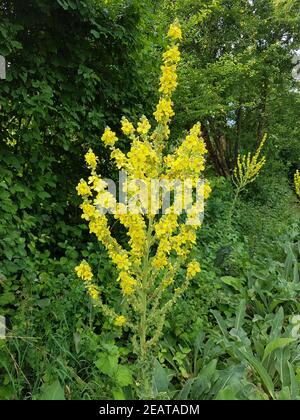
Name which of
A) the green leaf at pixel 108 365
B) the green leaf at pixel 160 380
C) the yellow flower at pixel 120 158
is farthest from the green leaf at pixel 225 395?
the yellow flower at pixel 120 158

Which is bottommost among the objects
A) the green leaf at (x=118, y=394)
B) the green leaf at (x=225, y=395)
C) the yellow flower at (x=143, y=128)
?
the green leaf at (x=225, y=395)

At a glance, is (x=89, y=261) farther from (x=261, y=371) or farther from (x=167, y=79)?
(x=167, y=79)

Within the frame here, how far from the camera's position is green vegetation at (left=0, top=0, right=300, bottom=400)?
7.60 ft

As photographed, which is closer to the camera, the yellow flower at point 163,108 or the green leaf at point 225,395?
the yellow flower at point 163,108

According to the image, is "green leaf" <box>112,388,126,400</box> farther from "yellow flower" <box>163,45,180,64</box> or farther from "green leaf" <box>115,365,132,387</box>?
"yellow flower" <box>163,45,180,64</box>

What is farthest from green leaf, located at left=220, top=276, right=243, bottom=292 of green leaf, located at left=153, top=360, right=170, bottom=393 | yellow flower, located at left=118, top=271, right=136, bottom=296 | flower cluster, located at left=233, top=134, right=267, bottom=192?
yellow flower, located at left=118, top=271, right=136, bottom=296

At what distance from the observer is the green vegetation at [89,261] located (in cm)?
232

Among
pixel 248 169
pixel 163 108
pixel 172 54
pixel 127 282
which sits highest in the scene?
pixel 172 54

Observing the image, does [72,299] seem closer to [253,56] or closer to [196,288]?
[196,288]

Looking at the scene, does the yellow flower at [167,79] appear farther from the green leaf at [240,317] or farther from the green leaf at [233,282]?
the green leaf at [233,282]

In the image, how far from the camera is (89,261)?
10.6 ft

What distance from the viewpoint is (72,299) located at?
2633mm

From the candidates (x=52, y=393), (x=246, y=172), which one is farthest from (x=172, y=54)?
(x=246, y=172)

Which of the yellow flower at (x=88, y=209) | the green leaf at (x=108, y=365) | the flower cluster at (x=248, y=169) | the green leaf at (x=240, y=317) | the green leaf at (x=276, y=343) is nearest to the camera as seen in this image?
the yellow flower at (x=88, y=209)
